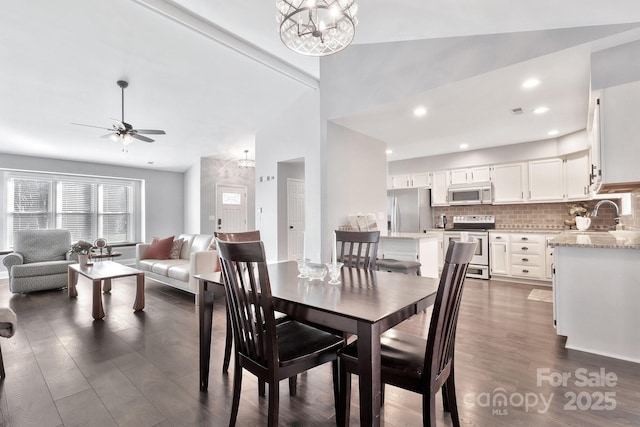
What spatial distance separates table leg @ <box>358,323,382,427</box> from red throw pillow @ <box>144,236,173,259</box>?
15.8 ft

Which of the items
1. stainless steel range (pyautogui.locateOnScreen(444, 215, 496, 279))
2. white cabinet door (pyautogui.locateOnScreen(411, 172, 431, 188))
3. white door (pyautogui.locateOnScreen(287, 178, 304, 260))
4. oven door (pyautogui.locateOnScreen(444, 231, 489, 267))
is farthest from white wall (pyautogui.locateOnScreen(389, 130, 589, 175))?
white door (pyautogui.locateOnScreen(287, 178, 304, 260))

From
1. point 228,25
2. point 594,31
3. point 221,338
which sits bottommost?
point 221,338

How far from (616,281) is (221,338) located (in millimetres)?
3348

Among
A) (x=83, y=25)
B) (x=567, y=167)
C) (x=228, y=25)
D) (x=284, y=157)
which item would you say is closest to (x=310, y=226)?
(x=284, y=157)

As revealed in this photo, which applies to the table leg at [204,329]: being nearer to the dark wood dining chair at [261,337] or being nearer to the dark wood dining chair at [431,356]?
the dark wood dining chair at [261,337]

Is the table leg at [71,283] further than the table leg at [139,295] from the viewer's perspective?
Yes

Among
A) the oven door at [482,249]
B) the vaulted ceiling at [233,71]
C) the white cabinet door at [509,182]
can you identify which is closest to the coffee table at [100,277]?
the vaulted ceiling at [233,71]

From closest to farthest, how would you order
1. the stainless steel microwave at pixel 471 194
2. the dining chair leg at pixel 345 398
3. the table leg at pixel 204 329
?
the dining chair leg at pixel 345 398
the table leg at pixel 204 329
the stainless steel microwave at pixel 471 194

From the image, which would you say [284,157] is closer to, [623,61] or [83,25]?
[83,25]

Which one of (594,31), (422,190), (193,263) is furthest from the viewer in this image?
(422,190)

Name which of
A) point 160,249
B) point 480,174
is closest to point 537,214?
point 480,174

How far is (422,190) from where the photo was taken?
629 cm

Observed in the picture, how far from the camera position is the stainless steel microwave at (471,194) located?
5.65 metres

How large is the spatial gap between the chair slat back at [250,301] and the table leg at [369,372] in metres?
0.41
